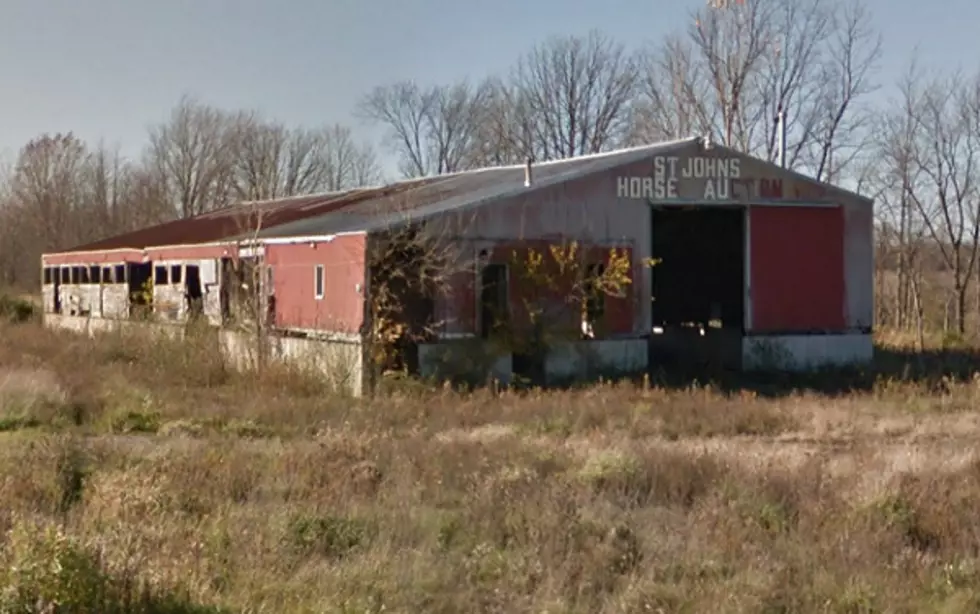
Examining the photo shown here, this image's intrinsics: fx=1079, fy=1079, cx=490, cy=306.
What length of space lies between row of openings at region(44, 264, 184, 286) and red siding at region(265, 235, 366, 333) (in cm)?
755

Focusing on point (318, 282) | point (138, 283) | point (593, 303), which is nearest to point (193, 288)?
point (138, 283)

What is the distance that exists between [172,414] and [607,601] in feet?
34.6

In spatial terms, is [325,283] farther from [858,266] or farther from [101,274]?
[101,274]


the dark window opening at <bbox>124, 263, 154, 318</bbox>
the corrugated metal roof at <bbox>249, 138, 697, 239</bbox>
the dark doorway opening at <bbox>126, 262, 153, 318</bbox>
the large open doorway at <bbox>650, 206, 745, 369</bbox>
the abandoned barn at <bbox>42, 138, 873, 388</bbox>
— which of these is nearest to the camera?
the abandoned barn at <bbox>42, 138, 873, 388</bbox>

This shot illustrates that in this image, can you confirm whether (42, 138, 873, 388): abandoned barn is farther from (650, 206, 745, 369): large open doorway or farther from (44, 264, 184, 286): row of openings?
(44, 264, 184, 286): row of openings

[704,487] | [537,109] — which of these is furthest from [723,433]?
[537,109]

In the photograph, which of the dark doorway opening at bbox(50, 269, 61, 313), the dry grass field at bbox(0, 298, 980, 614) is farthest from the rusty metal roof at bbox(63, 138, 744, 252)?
the dry grass field at bbox(0, 298, 980, 614)

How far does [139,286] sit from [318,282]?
1450cm

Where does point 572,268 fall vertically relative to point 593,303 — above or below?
above

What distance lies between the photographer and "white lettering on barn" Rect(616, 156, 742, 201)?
77.0 feet

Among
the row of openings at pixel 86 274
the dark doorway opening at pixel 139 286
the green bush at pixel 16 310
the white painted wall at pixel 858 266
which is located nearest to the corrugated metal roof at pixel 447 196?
the white painted wall at pixel 858 266

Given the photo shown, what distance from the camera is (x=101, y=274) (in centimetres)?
3750

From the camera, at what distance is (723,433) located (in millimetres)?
15508

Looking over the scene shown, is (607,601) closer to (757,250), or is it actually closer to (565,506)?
(565,506)
